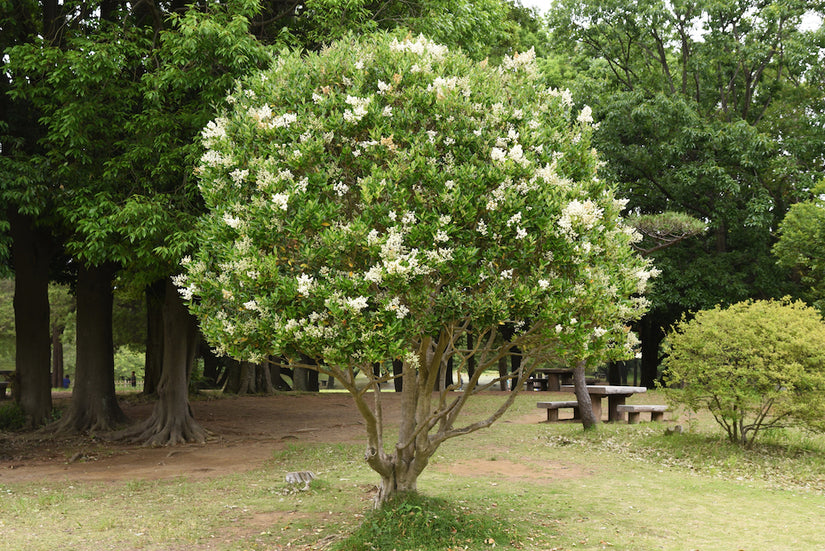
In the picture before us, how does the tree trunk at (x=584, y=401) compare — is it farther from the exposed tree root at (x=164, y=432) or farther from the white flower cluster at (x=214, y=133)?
the white flower cluster at (x=214, y=133)

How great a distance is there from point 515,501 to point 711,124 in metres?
19.4

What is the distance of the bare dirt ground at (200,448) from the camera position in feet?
41.8

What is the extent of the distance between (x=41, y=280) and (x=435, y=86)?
51.2 ft

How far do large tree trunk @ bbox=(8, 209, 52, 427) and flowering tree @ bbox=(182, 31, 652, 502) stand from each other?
13080 mm

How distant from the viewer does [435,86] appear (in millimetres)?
7129

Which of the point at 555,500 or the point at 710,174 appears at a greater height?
the point at 710,174

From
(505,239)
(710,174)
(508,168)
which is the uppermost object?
(710,174)

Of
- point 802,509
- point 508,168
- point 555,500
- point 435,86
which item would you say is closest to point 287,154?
point 435,86

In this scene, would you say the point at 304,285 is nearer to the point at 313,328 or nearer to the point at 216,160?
the point at 313,328

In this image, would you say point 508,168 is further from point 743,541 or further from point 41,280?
point 41,280

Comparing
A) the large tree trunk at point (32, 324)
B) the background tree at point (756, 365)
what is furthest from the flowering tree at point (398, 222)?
the large tree trunk at point (32, 324)

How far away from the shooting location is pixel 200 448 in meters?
15.6

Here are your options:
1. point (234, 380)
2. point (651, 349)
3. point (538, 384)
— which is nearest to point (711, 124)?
point (651, 349)

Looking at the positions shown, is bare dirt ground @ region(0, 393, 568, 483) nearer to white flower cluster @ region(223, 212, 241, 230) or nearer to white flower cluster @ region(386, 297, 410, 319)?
white flower cluster @ region(386, 297, 410, 319)
